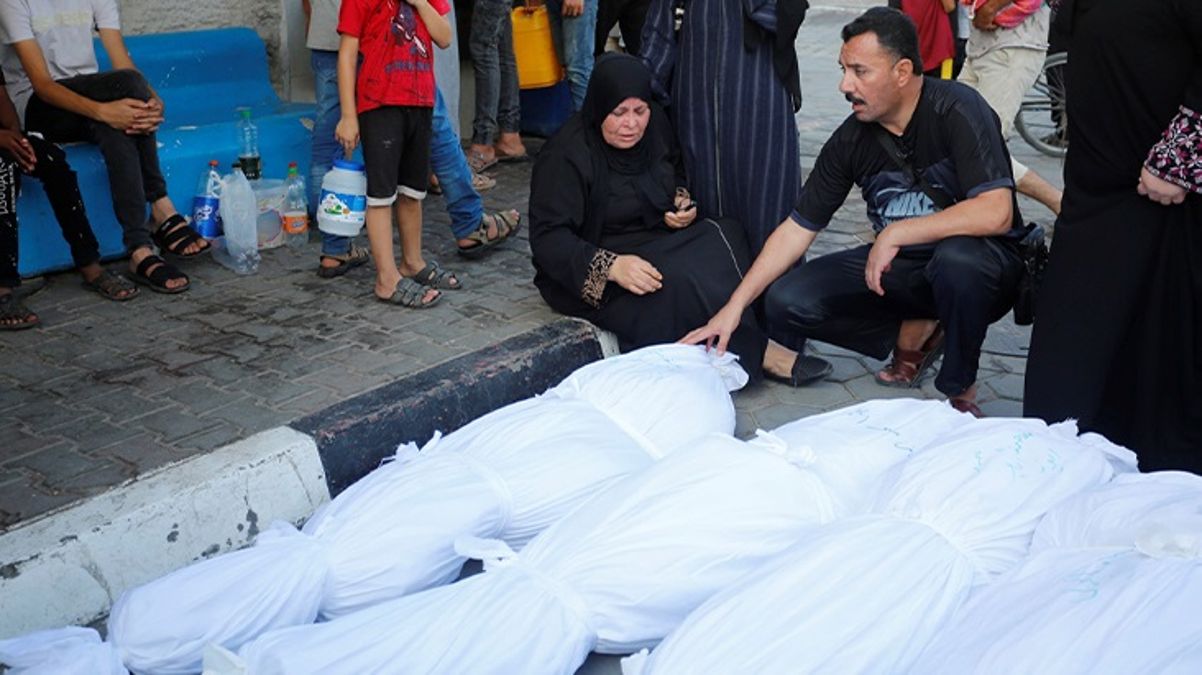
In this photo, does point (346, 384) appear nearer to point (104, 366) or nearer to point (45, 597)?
point (104, 366)

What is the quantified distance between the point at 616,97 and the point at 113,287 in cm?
194

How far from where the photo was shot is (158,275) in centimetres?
464

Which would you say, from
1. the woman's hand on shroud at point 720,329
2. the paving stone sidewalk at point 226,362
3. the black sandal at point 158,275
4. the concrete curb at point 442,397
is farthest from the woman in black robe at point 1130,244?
the black sandal at point 158,275

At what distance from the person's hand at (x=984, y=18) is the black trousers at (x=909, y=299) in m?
2.14

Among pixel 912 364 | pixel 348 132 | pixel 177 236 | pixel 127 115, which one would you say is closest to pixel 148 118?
pixel 127 115

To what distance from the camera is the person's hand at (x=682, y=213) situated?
14.1ft

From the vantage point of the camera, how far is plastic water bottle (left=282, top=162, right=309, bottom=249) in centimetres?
532

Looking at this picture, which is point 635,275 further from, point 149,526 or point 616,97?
point 149,526

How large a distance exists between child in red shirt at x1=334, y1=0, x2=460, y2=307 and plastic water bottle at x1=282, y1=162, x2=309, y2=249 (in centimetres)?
82

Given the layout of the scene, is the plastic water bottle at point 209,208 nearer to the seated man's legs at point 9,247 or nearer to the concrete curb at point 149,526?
the seated man's legs at point 9,247

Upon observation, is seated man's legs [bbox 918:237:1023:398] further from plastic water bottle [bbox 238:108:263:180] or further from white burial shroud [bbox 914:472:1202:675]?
plastic water bottle [bbox 238:108:263:180]

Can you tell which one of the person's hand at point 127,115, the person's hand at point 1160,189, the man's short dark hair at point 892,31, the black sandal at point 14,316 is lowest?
the black sandal at point 14,316

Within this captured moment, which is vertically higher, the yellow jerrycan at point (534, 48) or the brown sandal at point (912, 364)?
the yellow jerrycan at point (534, 48)

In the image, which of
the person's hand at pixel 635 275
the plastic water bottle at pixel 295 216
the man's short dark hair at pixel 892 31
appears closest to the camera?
the man's short dark hair at pixel 892 31
